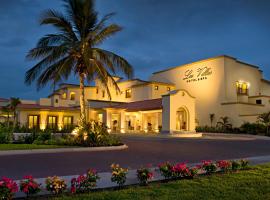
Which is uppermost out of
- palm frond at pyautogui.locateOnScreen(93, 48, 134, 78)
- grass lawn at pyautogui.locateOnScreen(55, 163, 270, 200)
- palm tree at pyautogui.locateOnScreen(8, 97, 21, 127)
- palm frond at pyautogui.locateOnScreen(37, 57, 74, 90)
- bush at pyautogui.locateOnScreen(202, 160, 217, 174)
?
palm frond at pyautogui.locateOnScreen(93, 48, 134, 78)

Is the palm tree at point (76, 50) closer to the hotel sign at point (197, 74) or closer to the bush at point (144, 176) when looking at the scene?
the bush at point (144, 176)

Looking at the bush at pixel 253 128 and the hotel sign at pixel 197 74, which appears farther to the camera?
the hotel sign at pixel 197 74

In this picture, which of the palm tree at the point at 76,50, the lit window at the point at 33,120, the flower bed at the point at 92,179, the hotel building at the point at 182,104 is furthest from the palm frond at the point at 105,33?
the lit window at the point at 33,120

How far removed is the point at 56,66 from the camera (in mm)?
17344

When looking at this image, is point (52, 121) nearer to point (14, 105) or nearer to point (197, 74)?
point (14, 105)

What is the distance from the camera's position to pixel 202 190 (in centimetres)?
618

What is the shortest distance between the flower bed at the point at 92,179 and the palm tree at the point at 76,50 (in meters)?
10.5

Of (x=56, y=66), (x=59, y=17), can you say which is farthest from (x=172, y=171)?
(x=59, y=17)

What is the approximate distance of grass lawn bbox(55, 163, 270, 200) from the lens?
18.4ft

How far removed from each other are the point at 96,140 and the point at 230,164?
949 cm

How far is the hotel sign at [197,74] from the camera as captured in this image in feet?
121

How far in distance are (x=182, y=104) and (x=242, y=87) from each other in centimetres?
1285

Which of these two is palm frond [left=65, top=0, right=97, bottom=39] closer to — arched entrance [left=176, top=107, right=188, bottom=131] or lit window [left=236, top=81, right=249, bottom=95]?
arched entrance [left=176, top=107, right=188, bottom=131]

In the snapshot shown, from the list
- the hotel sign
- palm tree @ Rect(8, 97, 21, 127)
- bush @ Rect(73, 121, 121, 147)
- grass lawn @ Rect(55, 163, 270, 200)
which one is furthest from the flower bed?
the hotel sign
